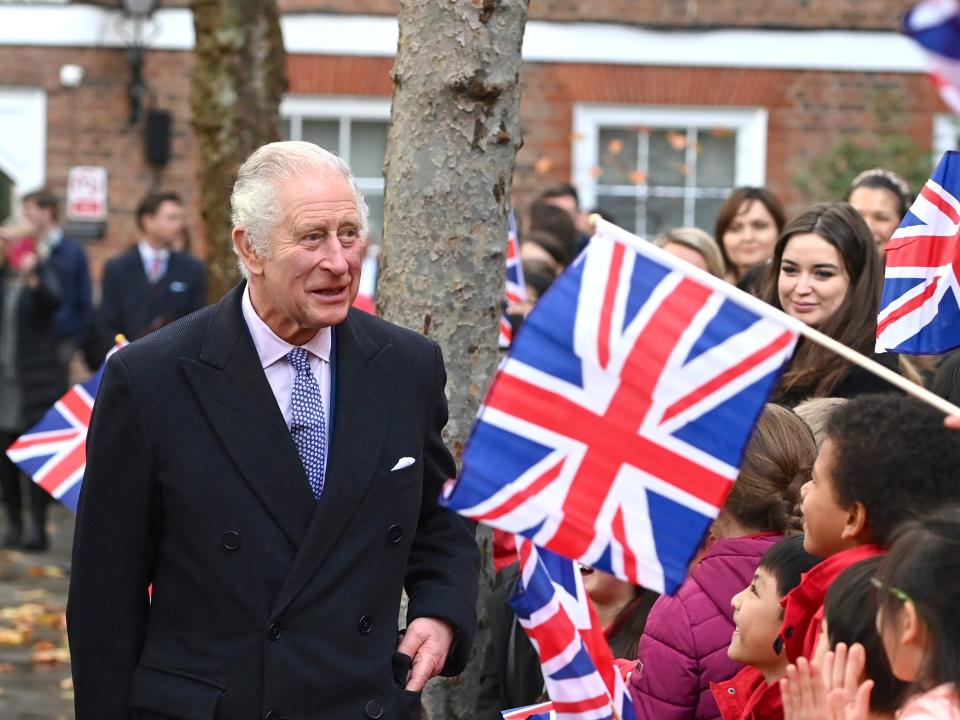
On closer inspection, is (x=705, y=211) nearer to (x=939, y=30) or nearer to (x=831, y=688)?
(x=831, y=688)

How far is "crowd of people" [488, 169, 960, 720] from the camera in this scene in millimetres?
2633

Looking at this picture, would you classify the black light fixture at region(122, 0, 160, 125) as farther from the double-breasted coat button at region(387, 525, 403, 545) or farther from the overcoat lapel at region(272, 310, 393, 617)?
the double-breasted coat button at region(387, 525, 403, 545)

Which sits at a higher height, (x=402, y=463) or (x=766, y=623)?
(x=402, y=463)

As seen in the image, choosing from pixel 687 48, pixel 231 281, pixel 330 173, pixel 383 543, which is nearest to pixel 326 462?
pixel 383 543

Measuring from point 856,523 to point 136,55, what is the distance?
40.3ft

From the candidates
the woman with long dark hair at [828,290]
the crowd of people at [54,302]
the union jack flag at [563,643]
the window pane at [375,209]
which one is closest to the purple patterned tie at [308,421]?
the union jack flag at [563,643]

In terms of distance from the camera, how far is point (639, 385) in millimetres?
2891

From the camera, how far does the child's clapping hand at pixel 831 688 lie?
267cm

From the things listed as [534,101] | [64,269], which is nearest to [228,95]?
[64,269]

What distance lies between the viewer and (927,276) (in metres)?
4.48

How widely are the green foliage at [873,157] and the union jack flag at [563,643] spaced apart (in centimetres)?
1067

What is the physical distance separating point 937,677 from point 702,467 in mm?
528

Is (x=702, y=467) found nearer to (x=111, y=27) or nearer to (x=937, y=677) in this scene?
(x=937, y=677)

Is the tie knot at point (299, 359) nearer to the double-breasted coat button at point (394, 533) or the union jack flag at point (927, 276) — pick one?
the double-breasted coat button at point (394, 533)
